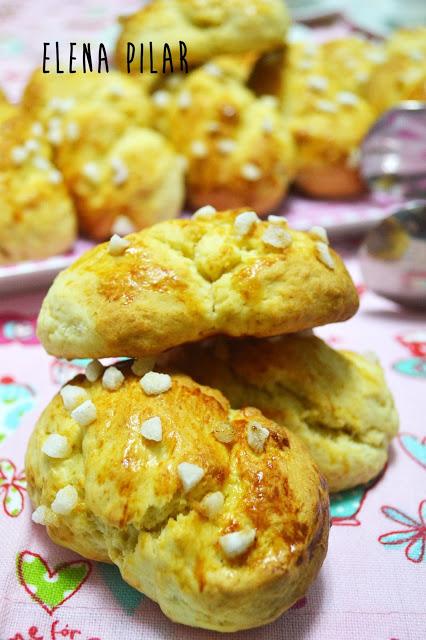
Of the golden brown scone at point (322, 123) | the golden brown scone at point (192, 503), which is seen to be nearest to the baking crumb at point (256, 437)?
the golden brown scone at point (192, 503)

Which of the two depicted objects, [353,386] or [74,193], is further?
[74,193]

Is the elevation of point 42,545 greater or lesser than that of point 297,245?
lesser

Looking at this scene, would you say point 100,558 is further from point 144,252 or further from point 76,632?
point 144,252

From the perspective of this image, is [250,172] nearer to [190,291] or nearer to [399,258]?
[399,258]

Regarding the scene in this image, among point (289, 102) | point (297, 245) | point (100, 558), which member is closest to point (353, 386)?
point (297, 245)

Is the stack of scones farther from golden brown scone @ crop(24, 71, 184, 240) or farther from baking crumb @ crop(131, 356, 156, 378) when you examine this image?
golden brown scone @ crop(24, 71, 184, 240)

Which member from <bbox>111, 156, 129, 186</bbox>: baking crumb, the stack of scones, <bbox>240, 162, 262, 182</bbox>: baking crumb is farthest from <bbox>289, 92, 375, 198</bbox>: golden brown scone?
the stack of scones
